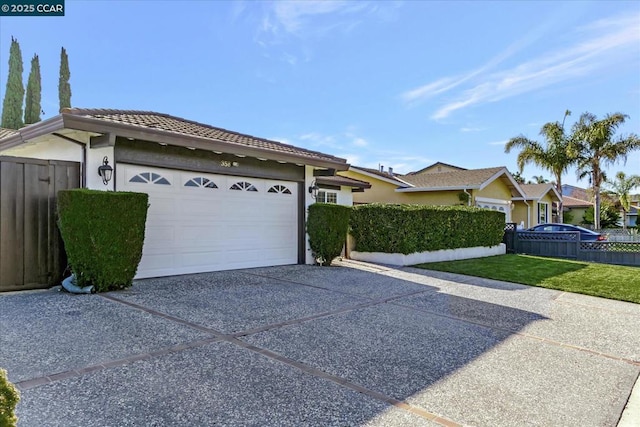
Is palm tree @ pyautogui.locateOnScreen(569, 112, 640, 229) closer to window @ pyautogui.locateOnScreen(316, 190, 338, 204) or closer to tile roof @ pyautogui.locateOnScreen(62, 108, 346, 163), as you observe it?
window @ pyautogui.locateOnScreen(316, 190, 338, 204)

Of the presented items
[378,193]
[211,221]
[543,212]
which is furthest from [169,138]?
[543,212]

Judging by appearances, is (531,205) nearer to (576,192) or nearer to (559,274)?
(559,274)

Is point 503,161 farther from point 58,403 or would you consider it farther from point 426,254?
point 58,403

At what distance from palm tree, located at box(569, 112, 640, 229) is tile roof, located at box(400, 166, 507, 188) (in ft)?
32.3

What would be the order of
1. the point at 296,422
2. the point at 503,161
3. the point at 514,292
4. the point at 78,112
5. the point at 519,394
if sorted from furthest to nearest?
the point at 503,161 → the point at 514,292 → the point at 78,112 → the point at 519,394 → the point at 296,422

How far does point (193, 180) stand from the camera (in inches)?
351

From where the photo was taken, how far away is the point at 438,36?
41.5 feet

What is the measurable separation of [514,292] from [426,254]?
15.4 feet

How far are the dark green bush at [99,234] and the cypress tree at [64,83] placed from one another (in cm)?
2510

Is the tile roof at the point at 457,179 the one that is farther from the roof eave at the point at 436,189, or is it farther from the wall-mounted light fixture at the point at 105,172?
the wall-mounted light fixture at the point at 105,172

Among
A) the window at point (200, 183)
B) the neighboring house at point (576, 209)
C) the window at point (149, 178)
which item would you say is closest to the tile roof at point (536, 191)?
the neighboring house at point (576, 209)

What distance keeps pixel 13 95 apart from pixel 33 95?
1.04 meters

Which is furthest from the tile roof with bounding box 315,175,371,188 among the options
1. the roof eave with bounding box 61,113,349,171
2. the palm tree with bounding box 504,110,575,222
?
the palm tree with bounding box 504,110,575,222

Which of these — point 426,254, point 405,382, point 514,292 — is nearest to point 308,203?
point 426,254
